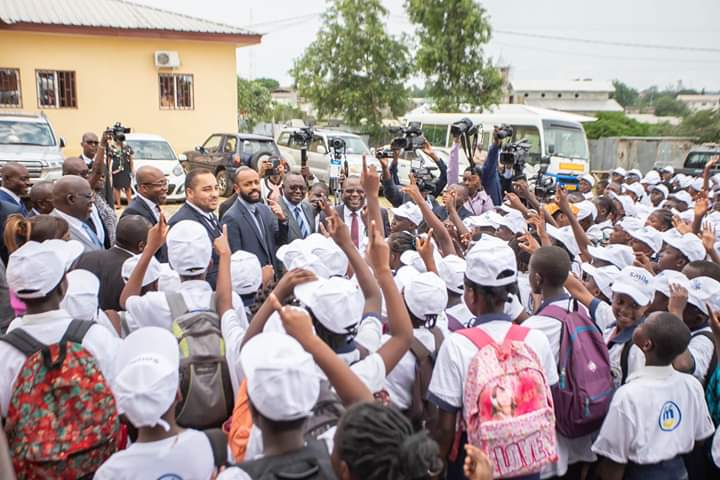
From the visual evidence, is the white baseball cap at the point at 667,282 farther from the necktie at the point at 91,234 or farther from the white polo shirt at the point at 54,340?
the necktie at the point at 91,234

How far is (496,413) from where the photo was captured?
2.21 m

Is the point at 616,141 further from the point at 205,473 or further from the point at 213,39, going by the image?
the point at 205,473

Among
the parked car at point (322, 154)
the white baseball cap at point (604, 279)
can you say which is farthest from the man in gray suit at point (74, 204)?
the parked car at point (322, 154)

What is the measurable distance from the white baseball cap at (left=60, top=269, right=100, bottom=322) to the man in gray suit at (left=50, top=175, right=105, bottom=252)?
1.62 metres

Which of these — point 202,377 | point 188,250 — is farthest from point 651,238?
point 202,377

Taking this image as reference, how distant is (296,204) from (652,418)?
3929 millimetres

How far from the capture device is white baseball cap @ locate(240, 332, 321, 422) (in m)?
1.67

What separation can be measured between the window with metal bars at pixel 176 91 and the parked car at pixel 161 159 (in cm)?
574

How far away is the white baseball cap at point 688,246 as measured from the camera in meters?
4.21

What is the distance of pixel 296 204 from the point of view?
5.72 metres

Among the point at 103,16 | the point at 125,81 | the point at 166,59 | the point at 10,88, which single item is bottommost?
the point at 10,88

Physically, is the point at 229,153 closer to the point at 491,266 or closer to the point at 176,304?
the point at 176,304

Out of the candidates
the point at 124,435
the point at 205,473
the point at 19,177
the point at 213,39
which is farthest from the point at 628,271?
the point at 213,39

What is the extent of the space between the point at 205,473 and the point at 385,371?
75cm
